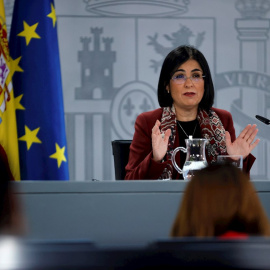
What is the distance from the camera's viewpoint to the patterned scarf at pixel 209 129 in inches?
94.0

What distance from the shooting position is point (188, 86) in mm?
2488

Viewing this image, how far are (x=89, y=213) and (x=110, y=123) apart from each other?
9.42ft

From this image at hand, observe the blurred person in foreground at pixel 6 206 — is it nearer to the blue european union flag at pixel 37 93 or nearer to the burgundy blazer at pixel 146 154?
the burgundy blazer at pixel 146 154

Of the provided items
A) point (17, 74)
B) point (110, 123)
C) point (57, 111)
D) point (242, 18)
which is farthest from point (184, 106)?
point (242, 18)

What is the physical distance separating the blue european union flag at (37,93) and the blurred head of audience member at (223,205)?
2298mm

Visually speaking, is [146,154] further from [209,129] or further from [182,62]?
[182,62]

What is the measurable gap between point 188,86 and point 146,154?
15.8 inches

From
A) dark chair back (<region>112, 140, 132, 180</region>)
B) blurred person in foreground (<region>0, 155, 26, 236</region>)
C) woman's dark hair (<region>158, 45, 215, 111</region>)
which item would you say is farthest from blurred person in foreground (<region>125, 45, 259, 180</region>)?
blurred person in foreground (<region>0, 155, 26, 236</region>)

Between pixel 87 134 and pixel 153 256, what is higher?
pixel 153 256

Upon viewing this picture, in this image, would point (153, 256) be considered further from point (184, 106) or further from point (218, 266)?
point (184, 106)

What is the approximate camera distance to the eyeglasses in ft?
8.27

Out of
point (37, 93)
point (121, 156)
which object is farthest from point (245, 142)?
point (37, 93)

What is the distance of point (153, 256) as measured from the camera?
0.34 meters

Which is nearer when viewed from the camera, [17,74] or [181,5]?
[17,74]
